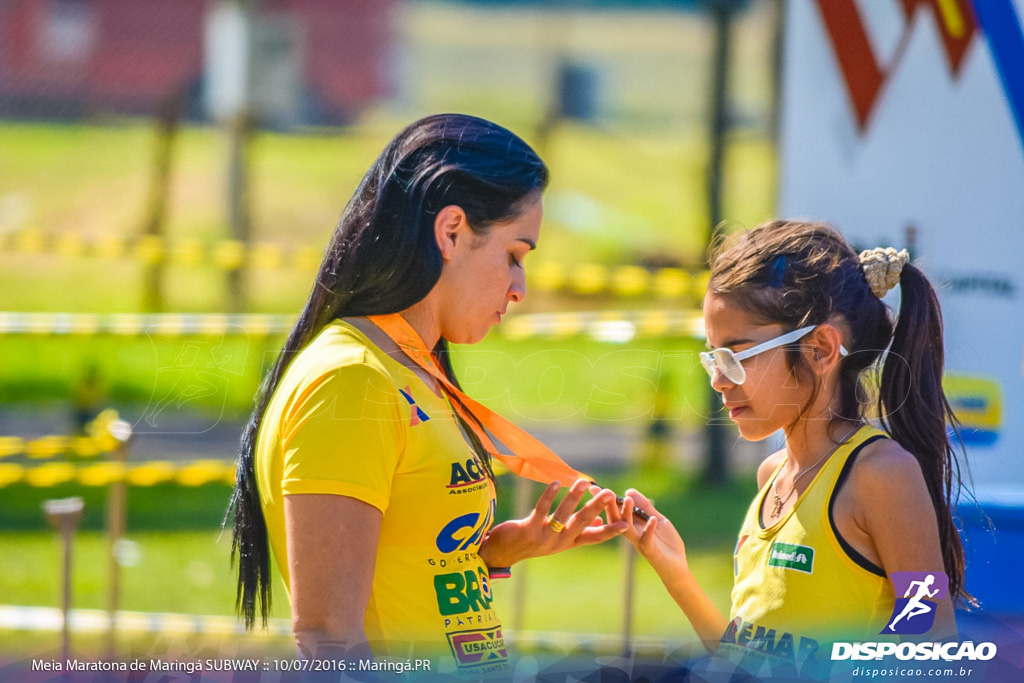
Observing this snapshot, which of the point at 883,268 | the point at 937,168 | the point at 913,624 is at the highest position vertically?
the point at 937,168

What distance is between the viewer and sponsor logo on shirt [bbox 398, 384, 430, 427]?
5.39 ft

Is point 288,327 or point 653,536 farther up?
point 288,327

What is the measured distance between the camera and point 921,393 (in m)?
1.98

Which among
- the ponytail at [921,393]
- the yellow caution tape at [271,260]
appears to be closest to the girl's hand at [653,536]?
the ponytail at [921,393]

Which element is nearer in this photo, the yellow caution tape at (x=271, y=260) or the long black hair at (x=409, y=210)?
the long black hair at (x=409, y=210)

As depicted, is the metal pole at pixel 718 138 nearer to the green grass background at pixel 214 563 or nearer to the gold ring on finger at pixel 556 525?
the green grass background at pixel 214 563

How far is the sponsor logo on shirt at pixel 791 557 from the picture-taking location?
6.00 ft

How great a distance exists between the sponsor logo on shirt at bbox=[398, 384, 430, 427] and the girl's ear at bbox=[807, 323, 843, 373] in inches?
28.9

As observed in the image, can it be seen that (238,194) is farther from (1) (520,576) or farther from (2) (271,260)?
(1) (520,576)

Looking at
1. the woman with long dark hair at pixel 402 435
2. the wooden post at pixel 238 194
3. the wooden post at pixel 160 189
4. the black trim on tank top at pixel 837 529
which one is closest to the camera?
the woman with long dark hair at pixel 402 435

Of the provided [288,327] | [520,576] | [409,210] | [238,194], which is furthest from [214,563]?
[238,194]

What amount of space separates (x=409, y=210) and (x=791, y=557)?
0.87 metres

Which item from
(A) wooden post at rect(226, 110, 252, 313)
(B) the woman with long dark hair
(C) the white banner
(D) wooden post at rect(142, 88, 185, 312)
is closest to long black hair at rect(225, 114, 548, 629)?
(B) the woman with long dark hair

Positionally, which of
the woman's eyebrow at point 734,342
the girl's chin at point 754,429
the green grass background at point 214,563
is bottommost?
the green grass background at point 214,563
